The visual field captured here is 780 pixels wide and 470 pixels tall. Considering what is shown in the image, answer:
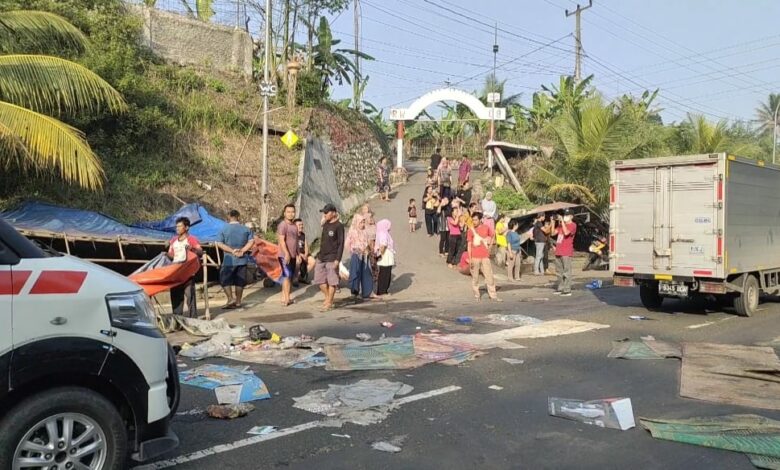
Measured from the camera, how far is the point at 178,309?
9875mm

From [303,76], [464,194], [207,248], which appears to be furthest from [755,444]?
[303,76]

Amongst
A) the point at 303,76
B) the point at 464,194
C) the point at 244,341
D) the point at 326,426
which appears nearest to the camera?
the point at 326,426

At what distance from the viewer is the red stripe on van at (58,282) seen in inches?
138

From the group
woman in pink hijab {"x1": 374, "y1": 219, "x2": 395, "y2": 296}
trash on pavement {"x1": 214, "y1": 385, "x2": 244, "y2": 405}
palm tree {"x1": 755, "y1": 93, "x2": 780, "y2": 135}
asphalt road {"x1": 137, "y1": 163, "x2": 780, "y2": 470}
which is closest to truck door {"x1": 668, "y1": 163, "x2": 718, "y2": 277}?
asphalt road {"x1": 137, "y1": 163, "x2": 780, "y2": 470}

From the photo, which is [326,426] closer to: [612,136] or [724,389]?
[724,389]

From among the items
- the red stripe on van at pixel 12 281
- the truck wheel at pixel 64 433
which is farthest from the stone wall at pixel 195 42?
the truck wheel at pixel 64 433

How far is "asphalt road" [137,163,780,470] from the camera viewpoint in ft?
15.2

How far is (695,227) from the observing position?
11023 mm

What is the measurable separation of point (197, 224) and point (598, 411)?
10.2 m

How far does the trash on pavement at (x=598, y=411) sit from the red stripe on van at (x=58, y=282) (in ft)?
13.2

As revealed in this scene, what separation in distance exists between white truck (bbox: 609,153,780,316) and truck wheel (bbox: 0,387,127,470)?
9.95 m

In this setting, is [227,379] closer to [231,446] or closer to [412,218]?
[231,446]

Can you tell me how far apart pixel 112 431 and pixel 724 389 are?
5723 millimetres

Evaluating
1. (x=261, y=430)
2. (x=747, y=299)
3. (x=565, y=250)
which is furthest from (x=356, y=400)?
(x=565, y=250)
